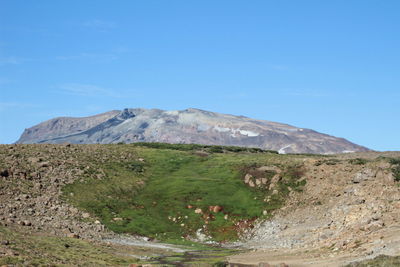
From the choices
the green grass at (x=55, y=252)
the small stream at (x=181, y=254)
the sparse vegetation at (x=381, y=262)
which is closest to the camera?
the sparse vegetation at (x=381, y=262)

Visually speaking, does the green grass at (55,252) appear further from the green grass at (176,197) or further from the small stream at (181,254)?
the green grass at (176,197)

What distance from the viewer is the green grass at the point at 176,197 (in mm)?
83875

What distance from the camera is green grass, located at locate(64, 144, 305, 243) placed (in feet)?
275

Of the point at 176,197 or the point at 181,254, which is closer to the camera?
the point at 181,254

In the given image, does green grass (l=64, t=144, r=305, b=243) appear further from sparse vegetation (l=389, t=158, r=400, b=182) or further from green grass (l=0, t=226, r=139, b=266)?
green grass (l=0, t=226, r=139, b=266)

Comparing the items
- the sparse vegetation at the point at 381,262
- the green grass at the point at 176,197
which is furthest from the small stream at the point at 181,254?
the sparse vegetation at the point at 381,262

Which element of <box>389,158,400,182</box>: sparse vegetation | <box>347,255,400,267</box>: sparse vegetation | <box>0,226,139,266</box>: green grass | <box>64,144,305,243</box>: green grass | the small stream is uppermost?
<box>389,158,400,182</box>: sparse vegetation

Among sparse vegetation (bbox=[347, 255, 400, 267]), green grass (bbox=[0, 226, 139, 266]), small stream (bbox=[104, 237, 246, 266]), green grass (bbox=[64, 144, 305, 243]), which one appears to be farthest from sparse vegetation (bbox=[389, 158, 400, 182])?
green grass (bbox=[0, 226, 139, 266])

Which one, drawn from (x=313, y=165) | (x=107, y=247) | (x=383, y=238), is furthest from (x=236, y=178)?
(x=383, y=238)

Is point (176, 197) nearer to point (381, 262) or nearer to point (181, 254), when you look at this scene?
point (181, 254)

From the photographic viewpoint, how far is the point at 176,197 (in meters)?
92.5

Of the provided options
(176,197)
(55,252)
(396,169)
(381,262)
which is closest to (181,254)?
(55,252)

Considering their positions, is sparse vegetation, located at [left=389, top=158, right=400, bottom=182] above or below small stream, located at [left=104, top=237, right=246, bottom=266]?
above

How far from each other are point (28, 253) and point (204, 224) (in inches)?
1577
